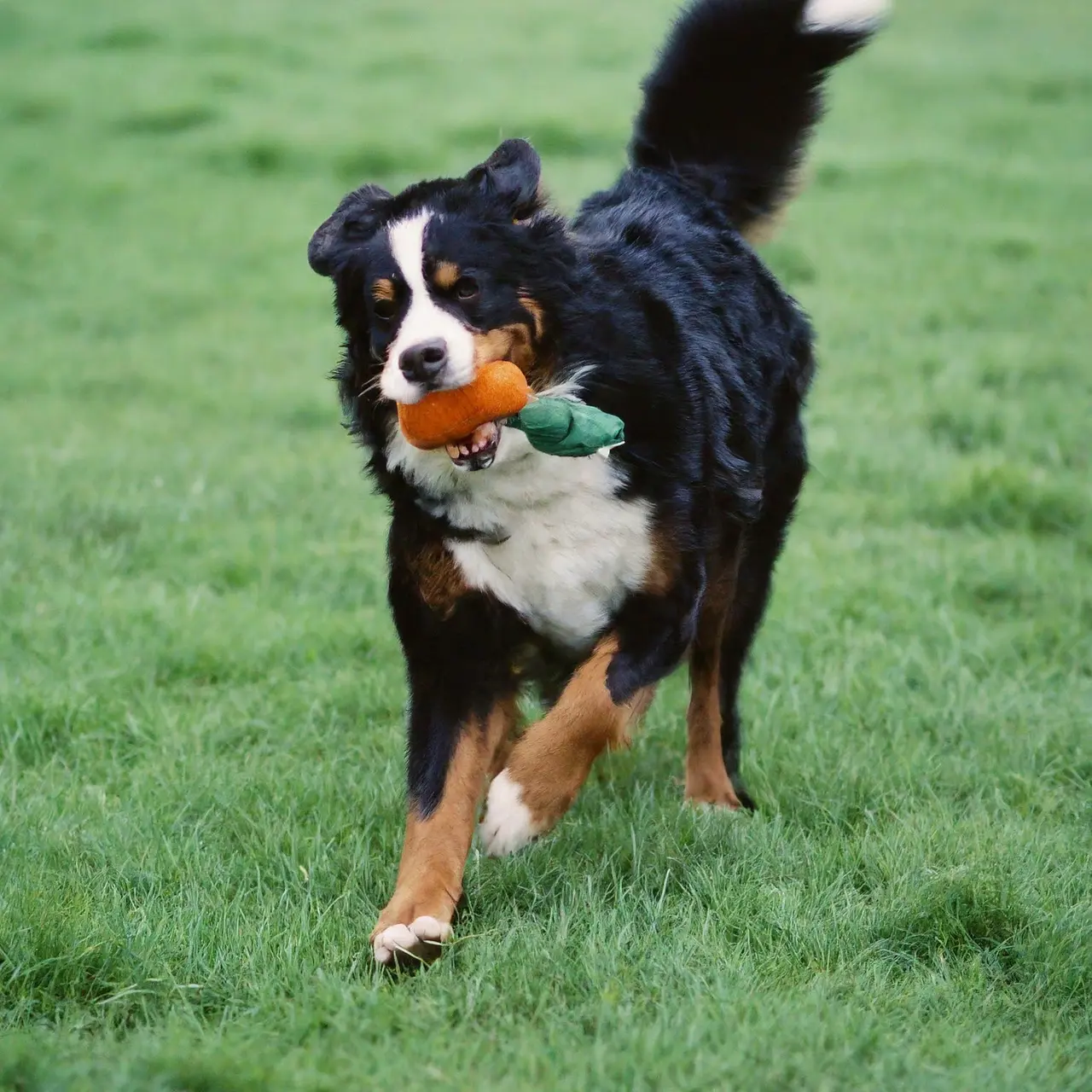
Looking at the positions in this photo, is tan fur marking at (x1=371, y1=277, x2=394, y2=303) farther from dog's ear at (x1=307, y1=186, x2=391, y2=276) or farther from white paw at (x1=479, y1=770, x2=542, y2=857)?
white paw at (x1=479, y1=770, x2=542, y2=857)

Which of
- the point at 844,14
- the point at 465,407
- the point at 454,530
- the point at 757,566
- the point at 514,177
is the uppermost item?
the point at 844,14

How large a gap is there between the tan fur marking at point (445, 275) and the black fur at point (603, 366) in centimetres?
3

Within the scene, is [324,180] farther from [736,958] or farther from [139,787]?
[736,958]

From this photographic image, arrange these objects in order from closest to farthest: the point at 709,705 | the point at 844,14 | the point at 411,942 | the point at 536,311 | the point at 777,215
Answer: the point at 411,942 → the point at 536,311 → the point at 709,705 → the point at 844,14 → the point at 777,215

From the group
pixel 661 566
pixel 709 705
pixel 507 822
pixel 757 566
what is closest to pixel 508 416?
pixel 661 566

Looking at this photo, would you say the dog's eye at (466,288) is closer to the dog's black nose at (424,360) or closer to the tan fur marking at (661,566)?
the dog's black nose at (424,360)

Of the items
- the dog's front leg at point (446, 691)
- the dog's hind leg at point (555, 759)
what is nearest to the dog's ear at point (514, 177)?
the dog's front leg at point (446, 691)

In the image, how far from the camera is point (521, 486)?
3.32 meters

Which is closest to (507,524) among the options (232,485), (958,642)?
(958,642)

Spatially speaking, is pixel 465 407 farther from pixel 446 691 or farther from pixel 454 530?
pixel 446 691

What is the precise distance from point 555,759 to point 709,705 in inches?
40.9

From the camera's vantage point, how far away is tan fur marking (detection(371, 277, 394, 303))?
10.3ft

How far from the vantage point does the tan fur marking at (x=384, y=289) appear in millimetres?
3139

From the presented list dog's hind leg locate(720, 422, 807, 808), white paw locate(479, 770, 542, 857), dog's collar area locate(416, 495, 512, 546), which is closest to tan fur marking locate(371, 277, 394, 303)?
dog's collar area locate(416, 495, 512, 546)
